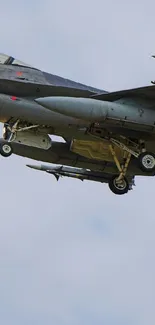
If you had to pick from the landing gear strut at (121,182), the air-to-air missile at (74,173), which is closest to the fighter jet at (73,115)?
the landing gear strut at (121,182)

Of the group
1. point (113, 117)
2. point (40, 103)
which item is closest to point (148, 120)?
point (113, 117)

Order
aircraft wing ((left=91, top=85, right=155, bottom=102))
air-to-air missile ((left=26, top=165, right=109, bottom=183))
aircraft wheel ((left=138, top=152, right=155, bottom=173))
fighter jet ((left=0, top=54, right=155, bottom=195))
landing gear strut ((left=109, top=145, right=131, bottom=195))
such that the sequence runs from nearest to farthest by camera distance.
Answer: fighter jet ((left=0, top=54, right=155, bottom=195))
aircraft wing ((left=91, top=85, right=155, bottom=102))
aircraft wheel ((left=138, top=152, right=155, bottom=173))
landing gear strut ((left=109, top=145, right=131, bottom=195))
air-to-air missile ((left=26, top=165, right=109, bottom=183))

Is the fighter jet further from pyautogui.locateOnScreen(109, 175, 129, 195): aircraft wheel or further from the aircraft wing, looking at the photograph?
pyautogui.locateOnScreen(109, 175, 129, 195): aircraft wheel

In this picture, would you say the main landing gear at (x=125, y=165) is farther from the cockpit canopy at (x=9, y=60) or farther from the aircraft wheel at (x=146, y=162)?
the cockpit canopy at (x=9, y=60)

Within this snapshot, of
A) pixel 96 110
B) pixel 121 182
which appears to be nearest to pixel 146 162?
pixel 121 182

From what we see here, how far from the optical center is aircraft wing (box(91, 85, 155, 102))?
3559 cm

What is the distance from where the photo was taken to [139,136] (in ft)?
121

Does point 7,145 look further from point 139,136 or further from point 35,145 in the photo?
point 139,136

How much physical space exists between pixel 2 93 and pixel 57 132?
2.27 meters

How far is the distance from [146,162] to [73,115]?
3.38 m

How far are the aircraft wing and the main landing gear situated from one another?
166 cm

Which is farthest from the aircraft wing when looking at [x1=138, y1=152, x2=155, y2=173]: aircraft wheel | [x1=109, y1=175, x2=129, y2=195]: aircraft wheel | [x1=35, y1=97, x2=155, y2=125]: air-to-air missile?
[x1=109, y1=175, x2=129, y2=195]: aircraft wheel

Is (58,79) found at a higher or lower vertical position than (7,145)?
higher

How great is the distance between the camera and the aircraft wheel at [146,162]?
36500 mm
